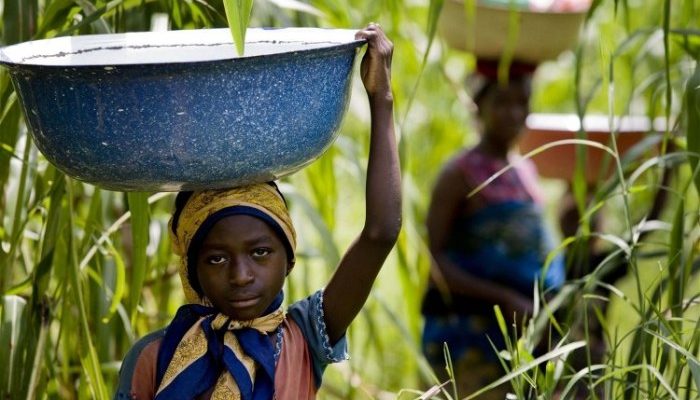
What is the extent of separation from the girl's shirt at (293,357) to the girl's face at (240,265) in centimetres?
7

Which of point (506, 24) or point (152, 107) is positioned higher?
point (506, 24)

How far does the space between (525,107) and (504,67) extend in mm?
344

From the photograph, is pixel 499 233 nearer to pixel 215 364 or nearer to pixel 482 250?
pixel 482 250

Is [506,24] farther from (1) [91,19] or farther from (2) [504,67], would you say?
(1) [91,19]

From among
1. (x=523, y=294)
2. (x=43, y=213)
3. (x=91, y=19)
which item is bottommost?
(x=523, y=294)

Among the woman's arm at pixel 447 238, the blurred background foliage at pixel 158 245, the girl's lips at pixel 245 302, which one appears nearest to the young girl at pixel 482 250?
the woman's arm at pixel 447 238

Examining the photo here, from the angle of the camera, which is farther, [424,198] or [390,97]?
[424,198]

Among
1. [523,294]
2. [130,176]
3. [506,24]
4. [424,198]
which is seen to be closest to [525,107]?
[506,24]

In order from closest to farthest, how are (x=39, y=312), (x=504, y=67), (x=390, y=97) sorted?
(x=390, y=97) < (x=39, y=312) < (x=504, y=67)

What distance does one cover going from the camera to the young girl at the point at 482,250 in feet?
10.0

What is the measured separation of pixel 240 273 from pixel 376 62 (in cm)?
29

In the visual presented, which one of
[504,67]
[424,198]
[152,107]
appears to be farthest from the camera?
[424,198]

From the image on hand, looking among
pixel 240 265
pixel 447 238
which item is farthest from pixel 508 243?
pixel 240 265

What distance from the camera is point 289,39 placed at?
1.61 m
